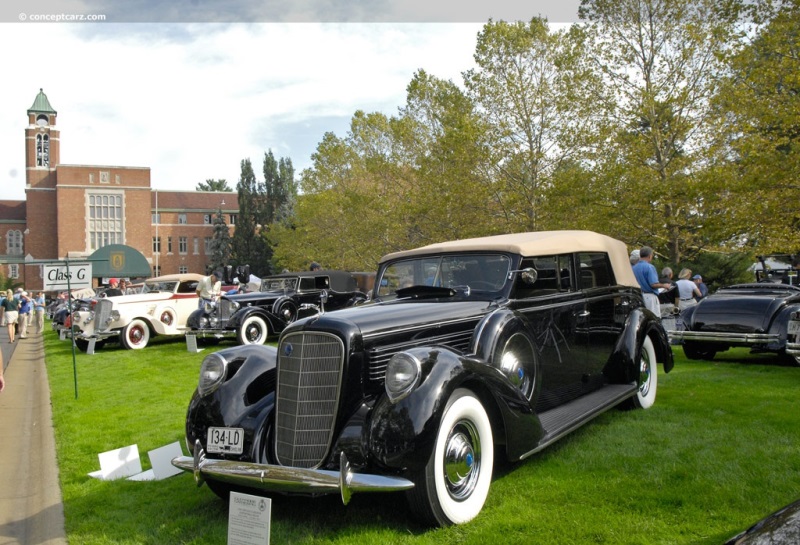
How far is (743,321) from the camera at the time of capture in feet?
31.3

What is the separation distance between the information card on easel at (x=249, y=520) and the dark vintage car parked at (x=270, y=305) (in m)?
9.74

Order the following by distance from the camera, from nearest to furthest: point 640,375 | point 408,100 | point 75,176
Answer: point 640,375
point 408,100
point 75,176

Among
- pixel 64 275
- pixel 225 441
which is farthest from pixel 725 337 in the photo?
pixel 64 275

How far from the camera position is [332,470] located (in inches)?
140

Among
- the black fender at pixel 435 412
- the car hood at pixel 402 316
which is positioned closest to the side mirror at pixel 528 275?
the car hood at pixel 402 316

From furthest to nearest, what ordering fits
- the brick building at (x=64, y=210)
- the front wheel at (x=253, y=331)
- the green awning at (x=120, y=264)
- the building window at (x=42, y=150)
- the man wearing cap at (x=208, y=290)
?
the building window at (x=42, y=150)
the brick building at (x=64, y=210)
the green awning at (x=120, y=264)
the man wearing cap at (x=208, y=290)
the front wheel at (x=253, y=331)

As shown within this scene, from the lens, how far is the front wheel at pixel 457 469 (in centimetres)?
348

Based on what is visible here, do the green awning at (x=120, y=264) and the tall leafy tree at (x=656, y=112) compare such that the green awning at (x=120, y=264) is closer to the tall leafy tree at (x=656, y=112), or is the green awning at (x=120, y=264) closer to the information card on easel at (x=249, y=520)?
the tall leafy tree at (x=656, y=112)

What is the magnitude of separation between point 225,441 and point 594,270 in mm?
3935

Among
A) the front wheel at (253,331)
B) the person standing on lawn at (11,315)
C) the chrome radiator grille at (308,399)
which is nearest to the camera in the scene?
the chrome radiator grille at (308,399)

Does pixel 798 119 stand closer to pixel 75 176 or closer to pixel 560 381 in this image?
pixel 560 381

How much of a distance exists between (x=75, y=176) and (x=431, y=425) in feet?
248

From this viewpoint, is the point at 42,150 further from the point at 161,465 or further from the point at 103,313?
the point at 161,465

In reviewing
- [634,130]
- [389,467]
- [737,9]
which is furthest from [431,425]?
[634,130]
